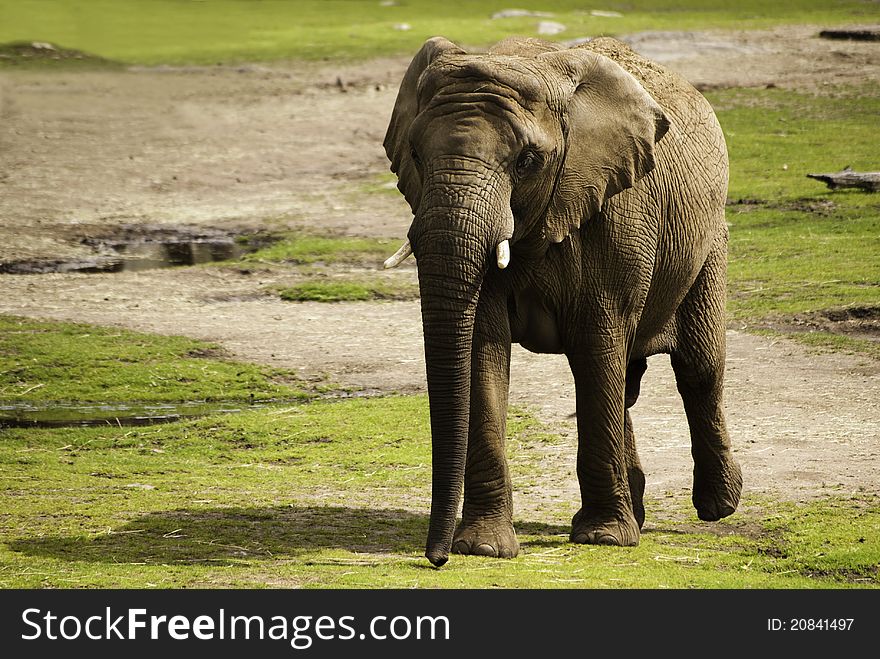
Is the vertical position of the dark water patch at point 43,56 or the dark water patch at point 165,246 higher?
the dark water patch at point 43,56

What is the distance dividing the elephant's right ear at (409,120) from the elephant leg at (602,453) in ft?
4.02

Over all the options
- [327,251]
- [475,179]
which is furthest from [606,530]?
[327,251]

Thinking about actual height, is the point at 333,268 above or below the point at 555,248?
below

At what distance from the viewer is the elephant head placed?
6891mm

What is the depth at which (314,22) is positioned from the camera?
4206 cm

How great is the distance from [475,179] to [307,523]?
2418 mm

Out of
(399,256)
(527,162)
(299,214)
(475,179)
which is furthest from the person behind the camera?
(299,214)

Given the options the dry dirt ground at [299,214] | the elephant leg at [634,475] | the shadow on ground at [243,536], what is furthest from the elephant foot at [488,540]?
the dry dirt ground at [299,214]

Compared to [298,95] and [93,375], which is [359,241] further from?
[298,95]

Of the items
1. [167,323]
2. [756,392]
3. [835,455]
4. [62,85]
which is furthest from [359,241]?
[62,85]

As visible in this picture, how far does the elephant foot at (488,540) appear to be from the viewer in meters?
7.68

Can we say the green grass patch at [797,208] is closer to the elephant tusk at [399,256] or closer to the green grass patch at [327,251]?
the green grass patch at [327,251]

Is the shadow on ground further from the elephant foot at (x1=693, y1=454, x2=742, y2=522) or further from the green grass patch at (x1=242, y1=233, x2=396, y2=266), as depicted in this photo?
the green grass patch at (x1=242, y1=233, x2=396, y2=266)

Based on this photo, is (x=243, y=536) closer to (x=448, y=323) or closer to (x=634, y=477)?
(x=448, y=323)
